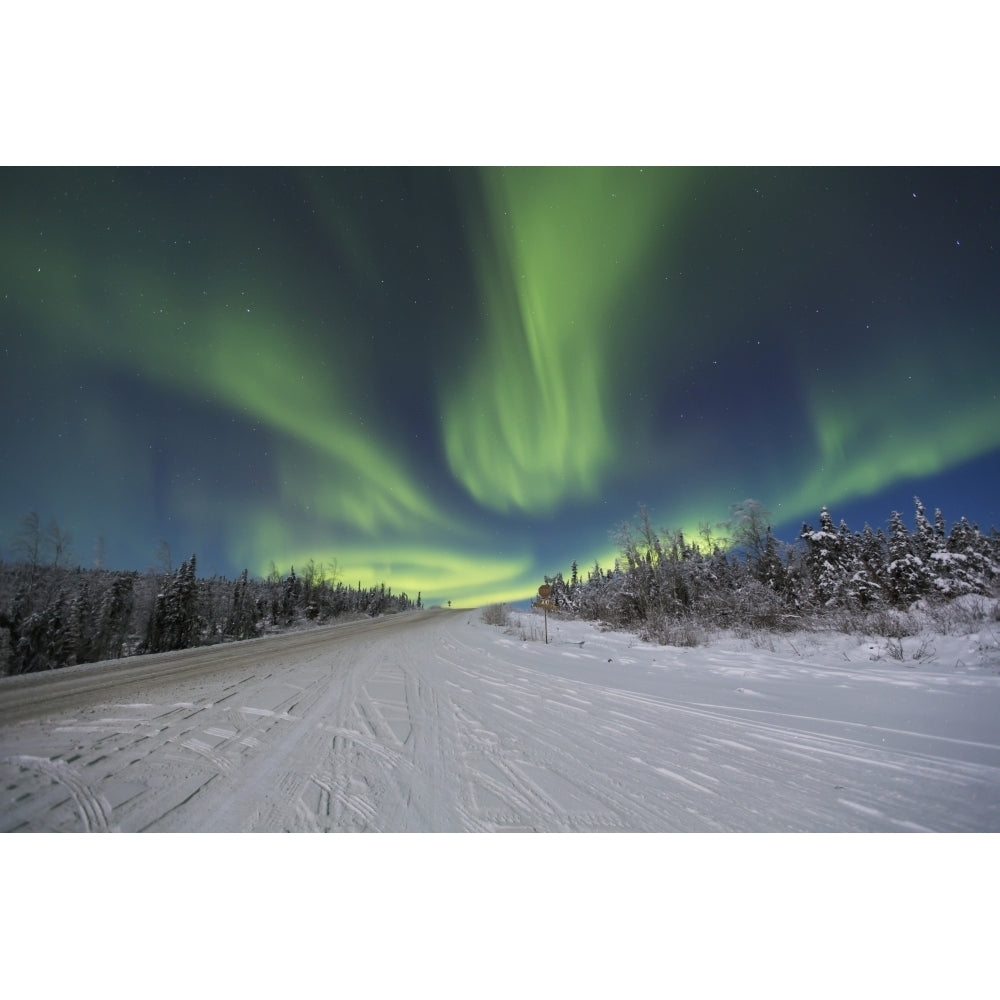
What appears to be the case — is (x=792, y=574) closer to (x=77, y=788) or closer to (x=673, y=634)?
(x=673, y=634)

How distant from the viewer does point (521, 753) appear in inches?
114

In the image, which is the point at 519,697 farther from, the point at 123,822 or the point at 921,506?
the point at 921,506

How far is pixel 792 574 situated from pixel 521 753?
10.1 meters

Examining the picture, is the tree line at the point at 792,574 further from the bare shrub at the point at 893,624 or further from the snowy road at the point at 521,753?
the snowy road at the point at 521,753

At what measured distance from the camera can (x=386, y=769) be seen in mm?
2672

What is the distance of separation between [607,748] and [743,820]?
103 cm

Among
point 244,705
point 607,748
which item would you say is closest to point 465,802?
point 607,748

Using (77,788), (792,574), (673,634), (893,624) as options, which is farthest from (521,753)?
(792,574)

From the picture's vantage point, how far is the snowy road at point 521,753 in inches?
83.9

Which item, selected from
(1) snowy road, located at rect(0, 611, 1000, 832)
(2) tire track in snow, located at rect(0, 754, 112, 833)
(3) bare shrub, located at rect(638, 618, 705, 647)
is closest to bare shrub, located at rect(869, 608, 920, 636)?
(1) snowy road, located at rect(0, 611, 1000, 832)

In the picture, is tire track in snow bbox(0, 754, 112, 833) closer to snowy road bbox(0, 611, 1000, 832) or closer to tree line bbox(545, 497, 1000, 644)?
snowy road bbox(0, 611, 1000, 832)

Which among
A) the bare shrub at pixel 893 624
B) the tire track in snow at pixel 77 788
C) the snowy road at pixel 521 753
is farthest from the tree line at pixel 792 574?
the tire track in snow at pixel 77 788

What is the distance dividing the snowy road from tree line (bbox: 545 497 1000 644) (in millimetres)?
1155

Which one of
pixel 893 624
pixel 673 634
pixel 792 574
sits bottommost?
pixel 673 634
